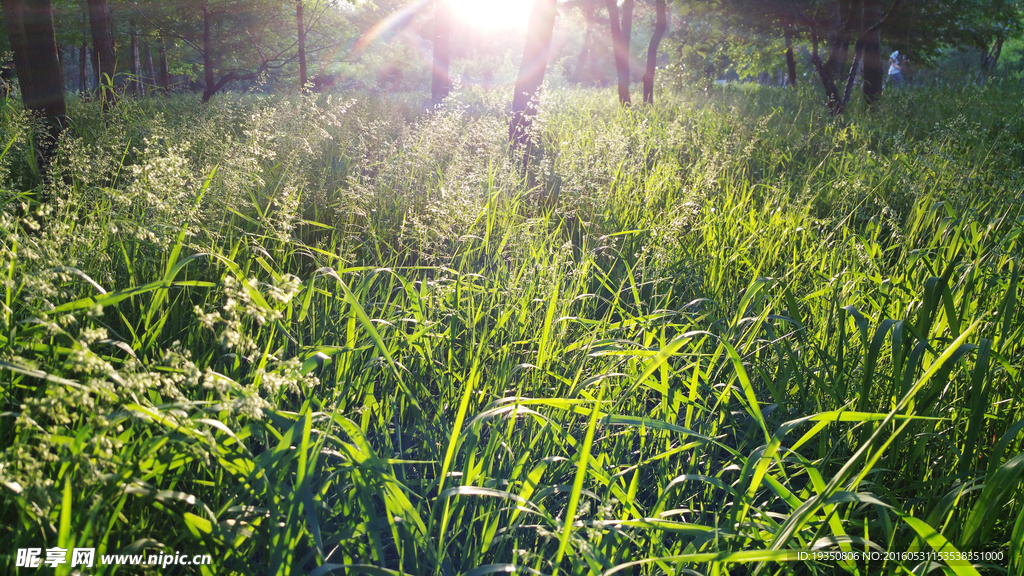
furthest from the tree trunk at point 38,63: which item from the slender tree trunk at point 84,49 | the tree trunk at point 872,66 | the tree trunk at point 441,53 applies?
the tree trunk at point 872,66

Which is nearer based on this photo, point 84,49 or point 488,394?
point 488,394

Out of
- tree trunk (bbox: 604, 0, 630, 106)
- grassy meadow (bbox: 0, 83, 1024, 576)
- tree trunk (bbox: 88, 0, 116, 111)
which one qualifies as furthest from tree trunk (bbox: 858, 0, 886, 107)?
tree trunk (bbox: 88, 0, 116, 111)

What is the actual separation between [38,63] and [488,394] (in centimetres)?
402

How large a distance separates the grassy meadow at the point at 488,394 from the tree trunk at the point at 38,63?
0.30 meters

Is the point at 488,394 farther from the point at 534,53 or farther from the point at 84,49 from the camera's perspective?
the point at 84,49

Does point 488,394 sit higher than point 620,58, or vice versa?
point 620,58

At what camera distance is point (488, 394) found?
1556mm

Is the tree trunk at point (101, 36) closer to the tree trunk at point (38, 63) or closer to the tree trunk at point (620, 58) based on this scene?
the tree trunk at point (38, 63)

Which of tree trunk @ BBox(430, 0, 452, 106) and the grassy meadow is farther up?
tree trunk @ BBox(430, 0, 452, 106)

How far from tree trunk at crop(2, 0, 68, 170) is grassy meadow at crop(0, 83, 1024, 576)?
11.9 inches

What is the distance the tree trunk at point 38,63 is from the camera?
129 inches

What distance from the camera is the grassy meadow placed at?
0.86 m

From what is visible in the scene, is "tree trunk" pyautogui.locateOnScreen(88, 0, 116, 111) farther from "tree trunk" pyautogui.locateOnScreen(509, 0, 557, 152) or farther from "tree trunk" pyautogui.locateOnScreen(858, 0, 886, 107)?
"tree trunk" pyautogui.locateOnScreen(858, 0, 886, 107)

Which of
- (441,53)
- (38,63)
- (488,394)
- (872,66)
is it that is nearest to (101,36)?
(38,63)
